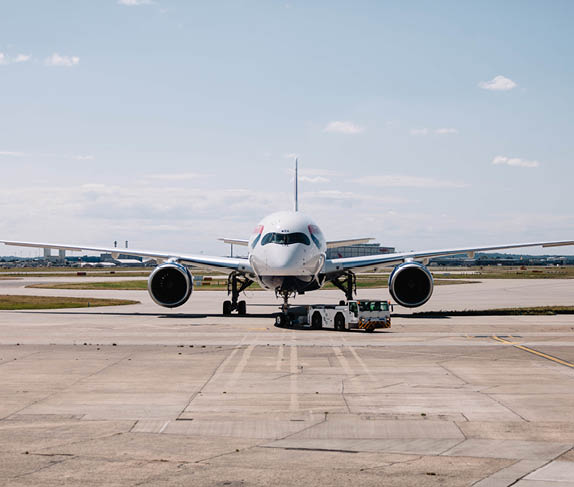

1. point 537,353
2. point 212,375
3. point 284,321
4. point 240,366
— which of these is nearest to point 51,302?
point 284,321

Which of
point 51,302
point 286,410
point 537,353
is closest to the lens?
point 286,410

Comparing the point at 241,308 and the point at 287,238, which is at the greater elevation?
the point at 287,238

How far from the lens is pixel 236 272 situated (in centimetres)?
3975

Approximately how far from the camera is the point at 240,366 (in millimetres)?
→ 20609

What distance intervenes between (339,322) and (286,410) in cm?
1889

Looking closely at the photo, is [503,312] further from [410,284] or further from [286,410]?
[286,410]

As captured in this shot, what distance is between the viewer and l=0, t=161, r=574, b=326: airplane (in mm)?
34156

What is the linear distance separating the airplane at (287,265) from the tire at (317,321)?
122 centimetres

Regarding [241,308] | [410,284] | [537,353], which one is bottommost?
[537,353]

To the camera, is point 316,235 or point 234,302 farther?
point 234,302

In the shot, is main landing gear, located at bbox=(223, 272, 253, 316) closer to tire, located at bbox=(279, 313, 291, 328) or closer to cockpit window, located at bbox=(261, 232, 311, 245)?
cockpit window, located at bbox=(261, 232, 311, 245)

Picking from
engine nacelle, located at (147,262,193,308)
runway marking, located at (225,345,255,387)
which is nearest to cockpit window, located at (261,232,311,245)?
engine nacelle, located at (147,262,193,308)

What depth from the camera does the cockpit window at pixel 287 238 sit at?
34.4 metres

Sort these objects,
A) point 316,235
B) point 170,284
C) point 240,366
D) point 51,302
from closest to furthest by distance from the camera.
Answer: point 240,366
point 316,235
point 170,284
point 51,302
